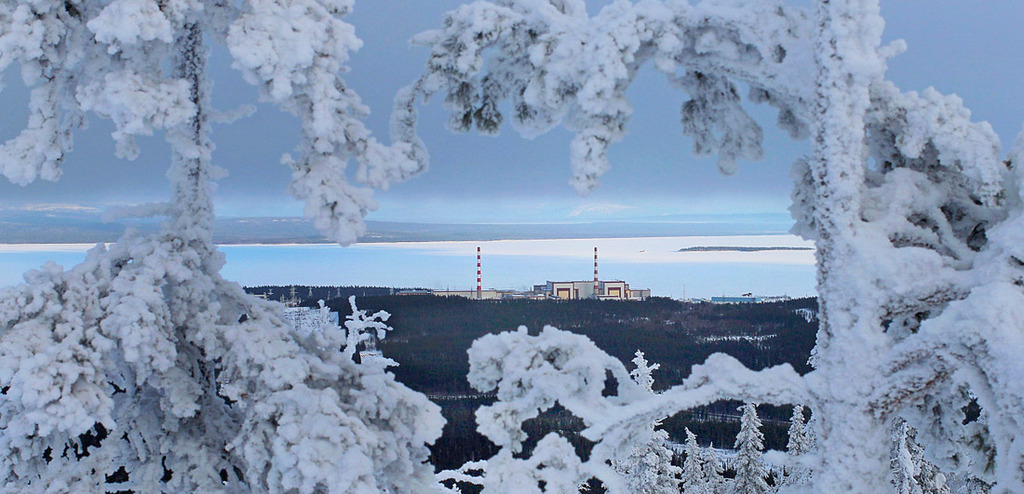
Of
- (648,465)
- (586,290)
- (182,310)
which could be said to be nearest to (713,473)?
(648,465)

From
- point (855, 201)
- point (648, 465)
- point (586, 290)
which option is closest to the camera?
point (855, 201)

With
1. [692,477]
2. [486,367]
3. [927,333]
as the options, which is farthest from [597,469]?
[692,477]

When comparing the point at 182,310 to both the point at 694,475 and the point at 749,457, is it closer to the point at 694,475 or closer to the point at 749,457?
the point at 749,457

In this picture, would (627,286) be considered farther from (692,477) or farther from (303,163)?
(303,163)

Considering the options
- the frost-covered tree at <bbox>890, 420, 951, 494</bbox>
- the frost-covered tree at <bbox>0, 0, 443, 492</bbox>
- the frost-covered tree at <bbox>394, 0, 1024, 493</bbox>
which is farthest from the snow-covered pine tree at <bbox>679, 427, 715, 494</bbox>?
the frost-covered tree at <bbox>0, 0, 443, 492</bbox>

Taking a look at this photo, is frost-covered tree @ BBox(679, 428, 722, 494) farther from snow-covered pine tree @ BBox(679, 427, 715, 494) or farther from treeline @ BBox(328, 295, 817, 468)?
treeline @ BBox(328, 295, 817, 468)

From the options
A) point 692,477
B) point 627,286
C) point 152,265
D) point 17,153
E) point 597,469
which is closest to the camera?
point 597,469
